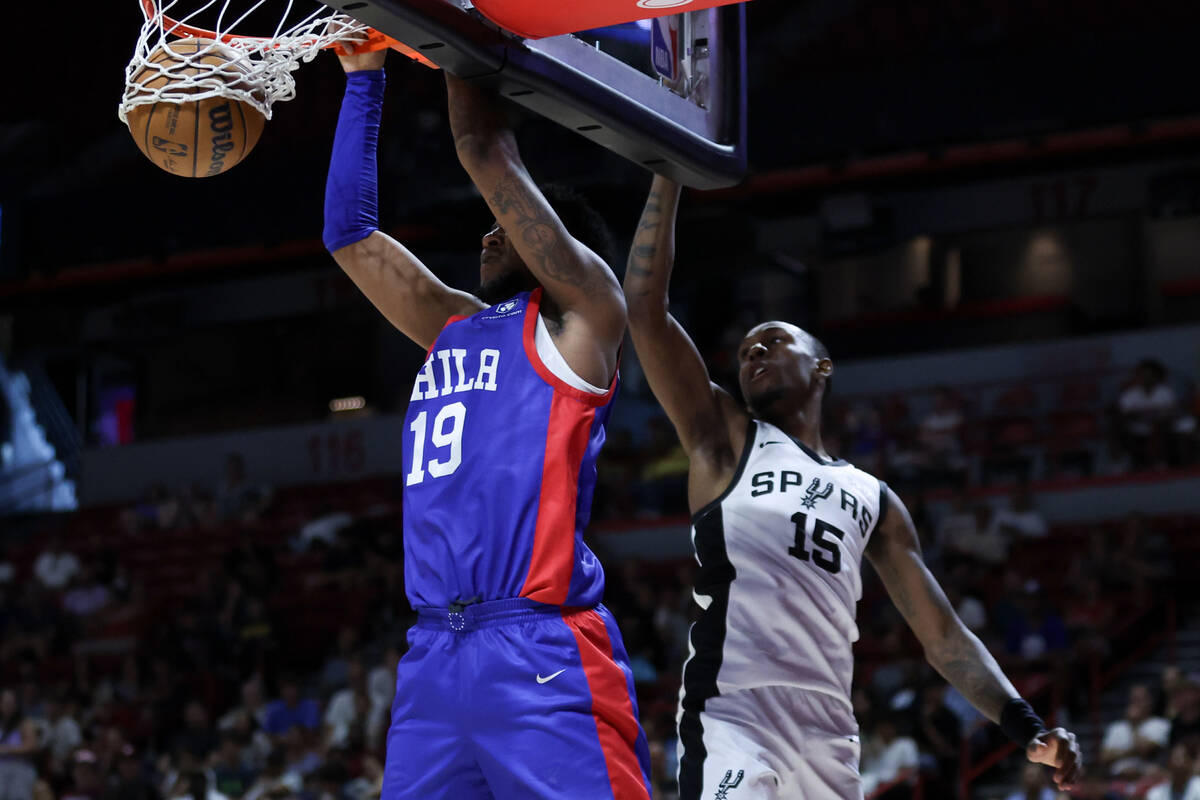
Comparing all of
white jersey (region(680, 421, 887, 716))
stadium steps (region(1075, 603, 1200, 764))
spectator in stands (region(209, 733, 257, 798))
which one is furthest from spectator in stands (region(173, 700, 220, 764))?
white jersey (region(680, 421, 887, 716))

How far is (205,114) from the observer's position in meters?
3.56

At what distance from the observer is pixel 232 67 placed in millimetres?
3613

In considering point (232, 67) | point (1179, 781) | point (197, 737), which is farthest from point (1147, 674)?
point (232, 67)

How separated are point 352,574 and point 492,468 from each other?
11.6 metres

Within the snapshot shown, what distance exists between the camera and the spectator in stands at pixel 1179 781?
7711 mm

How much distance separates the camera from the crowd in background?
30.5 feet

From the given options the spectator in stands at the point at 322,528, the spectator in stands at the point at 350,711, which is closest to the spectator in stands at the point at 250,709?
the spectator in stands at the point at 350,711

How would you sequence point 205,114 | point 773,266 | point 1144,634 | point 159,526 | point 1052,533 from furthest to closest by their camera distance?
point 773,266 < point 159,526 < point 1052,533 < point 1144,634 < point 205,114

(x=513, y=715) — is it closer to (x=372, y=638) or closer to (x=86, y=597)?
(x=372, y=638)

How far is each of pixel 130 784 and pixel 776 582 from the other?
26.7ft

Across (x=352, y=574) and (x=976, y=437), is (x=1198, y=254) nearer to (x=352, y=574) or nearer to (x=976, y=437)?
(x=976, y=437)

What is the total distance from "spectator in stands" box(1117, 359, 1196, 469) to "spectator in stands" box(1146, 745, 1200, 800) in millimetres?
5615

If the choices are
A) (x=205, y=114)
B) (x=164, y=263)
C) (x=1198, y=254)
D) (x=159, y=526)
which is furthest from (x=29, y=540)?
(x=205, y=114)

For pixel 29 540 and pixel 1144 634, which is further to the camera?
pixel 29 540
